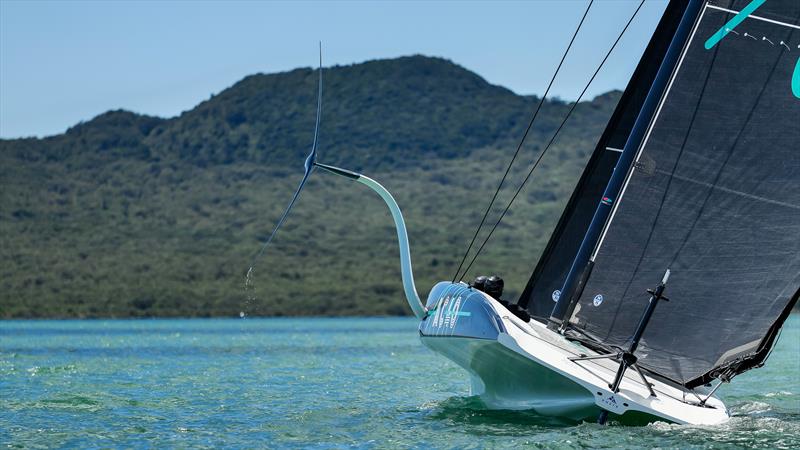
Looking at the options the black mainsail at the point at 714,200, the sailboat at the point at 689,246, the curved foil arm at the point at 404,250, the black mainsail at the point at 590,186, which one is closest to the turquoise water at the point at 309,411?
the sailboat at the point at 689,246

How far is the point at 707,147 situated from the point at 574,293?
2.62 m

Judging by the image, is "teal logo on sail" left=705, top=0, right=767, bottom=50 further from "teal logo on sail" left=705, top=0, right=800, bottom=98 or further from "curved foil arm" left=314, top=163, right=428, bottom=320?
"curved foil arm" left=314, top=163, right=428, bottom=320

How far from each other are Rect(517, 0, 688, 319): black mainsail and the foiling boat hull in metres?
1.99

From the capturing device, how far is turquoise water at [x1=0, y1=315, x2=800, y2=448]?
1560 centimetres

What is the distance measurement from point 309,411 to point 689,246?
749 cm

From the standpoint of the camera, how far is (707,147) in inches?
635

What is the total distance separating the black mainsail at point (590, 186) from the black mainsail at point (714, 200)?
2163 mm

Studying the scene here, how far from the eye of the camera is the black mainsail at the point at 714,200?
15961 millimetres

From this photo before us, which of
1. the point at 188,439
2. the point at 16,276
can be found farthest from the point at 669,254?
the point at 16,276

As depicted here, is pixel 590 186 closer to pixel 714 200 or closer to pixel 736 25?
pixel 714 200

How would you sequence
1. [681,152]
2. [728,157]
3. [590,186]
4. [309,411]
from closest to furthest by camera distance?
[728,157] < [681,152] < [590,186] < [309,411]

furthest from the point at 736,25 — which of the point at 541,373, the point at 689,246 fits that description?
the point at 541,373

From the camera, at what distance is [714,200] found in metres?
16.2

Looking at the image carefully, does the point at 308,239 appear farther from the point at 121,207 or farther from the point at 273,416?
the point at 273,416
